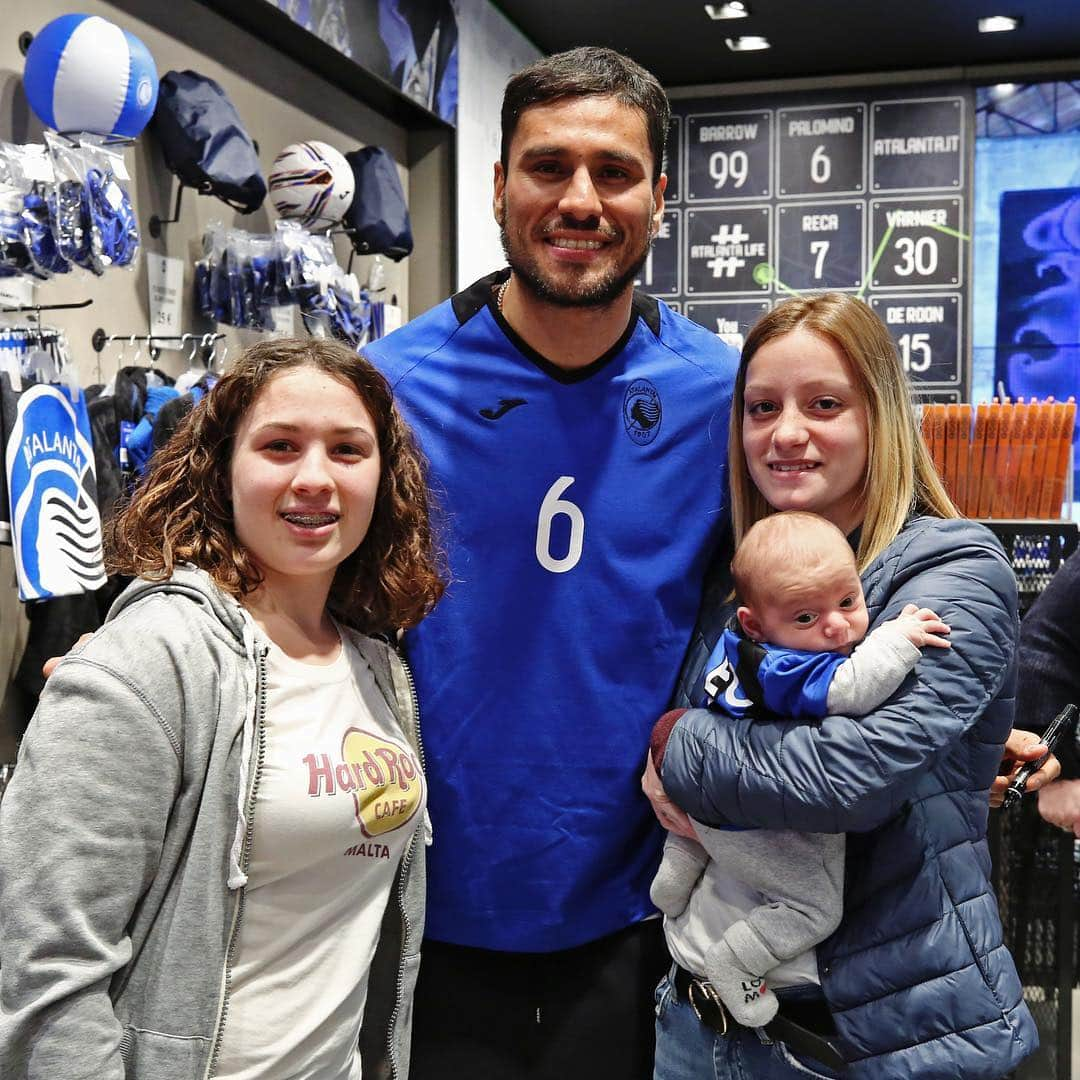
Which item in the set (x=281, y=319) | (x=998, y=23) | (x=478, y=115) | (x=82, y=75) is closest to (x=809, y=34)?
(x=998, y=23)

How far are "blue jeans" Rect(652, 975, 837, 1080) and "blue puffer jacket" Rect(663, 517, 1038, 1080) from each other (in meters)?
0.10

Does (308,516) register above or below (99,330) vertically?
below

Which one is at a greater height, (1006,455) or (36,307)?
(36,307)

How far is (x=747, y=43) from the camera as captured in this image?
651cm

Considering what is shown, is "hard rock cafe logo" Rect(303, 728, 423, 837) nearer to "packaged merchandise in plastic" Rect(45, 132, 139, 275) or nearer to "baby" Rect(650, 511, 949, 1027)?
"baby" Rect(650, 511, 949, 1027)

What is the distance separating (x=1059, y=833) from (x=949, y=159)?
4.57 meters

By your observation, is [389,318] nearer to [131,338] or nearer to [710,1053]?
[131,338]

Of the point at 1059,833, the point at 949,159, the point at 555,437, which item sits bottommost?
the point at 1059,833

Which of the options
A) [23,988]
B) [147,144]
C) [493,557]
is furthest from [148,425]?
[23,988]

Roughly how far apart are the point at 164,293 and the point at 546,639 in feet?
8.72

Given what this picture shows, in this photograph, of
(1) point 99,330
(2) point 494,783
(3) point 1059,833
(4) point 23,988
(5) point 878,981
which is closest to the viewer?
(4) point 23,988

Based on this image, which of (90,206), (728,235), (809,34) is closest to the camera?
(90,206)

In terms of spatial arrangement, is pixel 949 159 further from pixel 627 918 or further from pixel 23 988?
pixel 23 988

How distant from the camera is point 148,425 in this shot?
11.4ft
